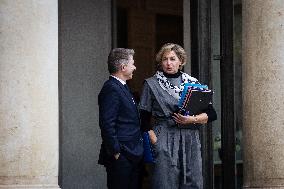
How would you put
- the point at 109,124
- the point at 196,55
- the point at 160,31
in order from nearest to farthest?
1. the point at 109,124
2. the point at 196,55
3. the point at 160,31

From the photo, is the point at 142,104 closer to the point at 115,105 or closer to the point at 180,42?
the point at 115,105

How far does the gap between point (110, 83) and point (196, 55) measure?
227 cm

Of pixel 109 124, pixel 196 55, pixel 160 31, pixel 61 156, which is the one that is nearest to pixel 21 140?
pixel 109 124

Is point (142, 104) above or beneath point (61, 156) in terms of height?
above

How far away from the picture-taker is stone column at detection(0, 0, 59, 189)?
6.29 meters

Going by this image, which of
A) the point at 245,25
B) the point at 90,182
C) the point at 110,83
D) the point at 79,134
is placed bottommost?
the point at 90,182

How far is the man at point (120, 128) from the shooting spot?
6199mm

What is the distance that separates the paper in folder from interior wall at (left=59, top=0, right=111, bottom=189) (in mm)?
2498

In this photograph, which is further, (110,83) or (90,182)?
(90,182)

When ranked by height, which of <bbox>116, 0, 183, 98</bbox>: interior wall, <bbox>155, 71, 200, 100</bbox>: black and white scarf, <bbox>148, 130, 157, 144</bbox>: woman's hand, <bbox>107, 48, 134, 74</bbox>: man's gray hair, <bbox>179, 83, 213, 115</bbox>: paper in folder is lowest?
<bbox>148, 130, 157, 144</bbox>: woman's hand

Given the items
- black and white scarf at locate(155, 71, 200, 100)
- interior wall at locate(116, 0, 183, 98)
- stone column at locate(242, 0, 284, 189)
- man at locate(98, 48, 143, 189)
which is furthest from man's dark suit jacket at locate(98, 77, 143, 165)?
interior wall at locate(116, 0, 183, 98)

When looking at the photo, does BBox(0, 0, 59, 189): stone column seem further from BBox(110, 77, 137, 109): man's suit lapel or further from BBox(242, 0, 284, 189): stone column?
BBox(242, 0, 284, 189): stone column

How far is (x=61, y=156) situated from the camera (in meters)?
8.46

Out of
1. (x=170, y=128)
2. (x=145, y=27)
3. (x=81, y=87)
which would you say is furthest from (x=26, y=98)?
(x=145, y=27)
